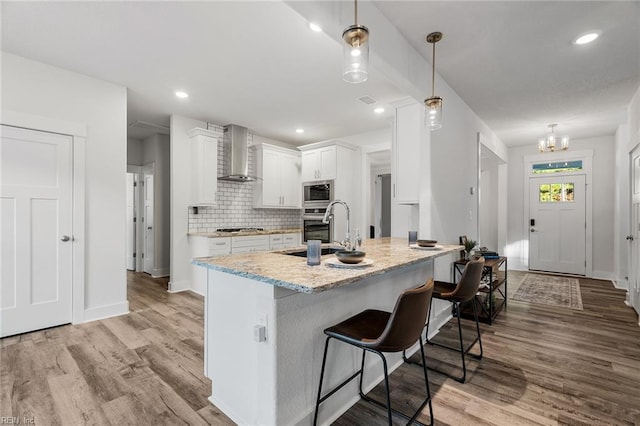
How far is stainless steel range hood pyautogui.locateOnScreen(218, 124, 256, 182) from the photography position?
502 centimetres

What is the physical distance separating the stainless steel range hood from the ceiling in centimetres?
59

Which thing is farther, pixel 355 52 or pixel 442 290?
pixel 442 290

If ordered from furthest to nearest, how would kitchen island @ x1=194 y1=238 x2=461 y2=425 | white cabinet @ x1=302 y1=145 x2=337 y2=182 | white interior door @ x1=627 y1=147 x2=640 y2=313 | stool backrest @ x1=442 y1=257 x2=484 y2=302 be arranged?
1. white cabinet @ x1=302 y1=145 x2=337 y2=182
2. white interior door @ x1=627 y1=147 x2=640 y2=313
3. stool backrest @ x1=442 y1=257 x2=484 y2=302
4. kitchen island @ x1=194 y1=238 x2=461 y2=425

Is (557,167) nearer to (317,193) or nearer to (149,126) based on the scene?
(317,193)

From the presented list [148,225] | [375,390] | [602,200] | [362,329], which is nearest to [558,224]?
[602,200]

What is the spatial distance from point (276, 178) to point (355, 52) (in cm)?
419

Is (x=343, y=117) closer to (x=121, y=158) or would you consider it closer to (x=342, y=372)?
(x=121, y=158)

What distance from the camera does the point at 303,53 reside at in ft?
9.25

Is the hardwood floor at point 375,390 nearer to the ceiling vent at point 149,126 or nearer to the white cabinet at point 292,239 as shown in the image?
the white cabinet at point 292,239

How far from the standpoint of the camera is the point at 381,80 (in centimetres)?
336

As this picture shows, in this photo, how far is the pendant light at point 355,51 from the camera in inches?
59.2

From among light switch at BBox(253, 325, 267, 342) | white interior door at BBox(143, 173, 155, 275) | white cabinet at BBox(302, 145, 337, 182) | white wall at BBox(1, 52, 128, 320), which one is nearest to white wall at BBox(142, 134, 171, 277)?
white interior door at BBox(143, 173, 155, 275)

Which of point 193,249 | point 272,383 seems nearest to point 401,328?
point 272,383

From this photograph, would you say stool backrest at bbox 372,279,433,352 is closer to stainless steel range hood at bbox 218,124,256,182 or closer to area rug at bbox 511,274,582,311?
area rug at bbox 511,274,582,311
